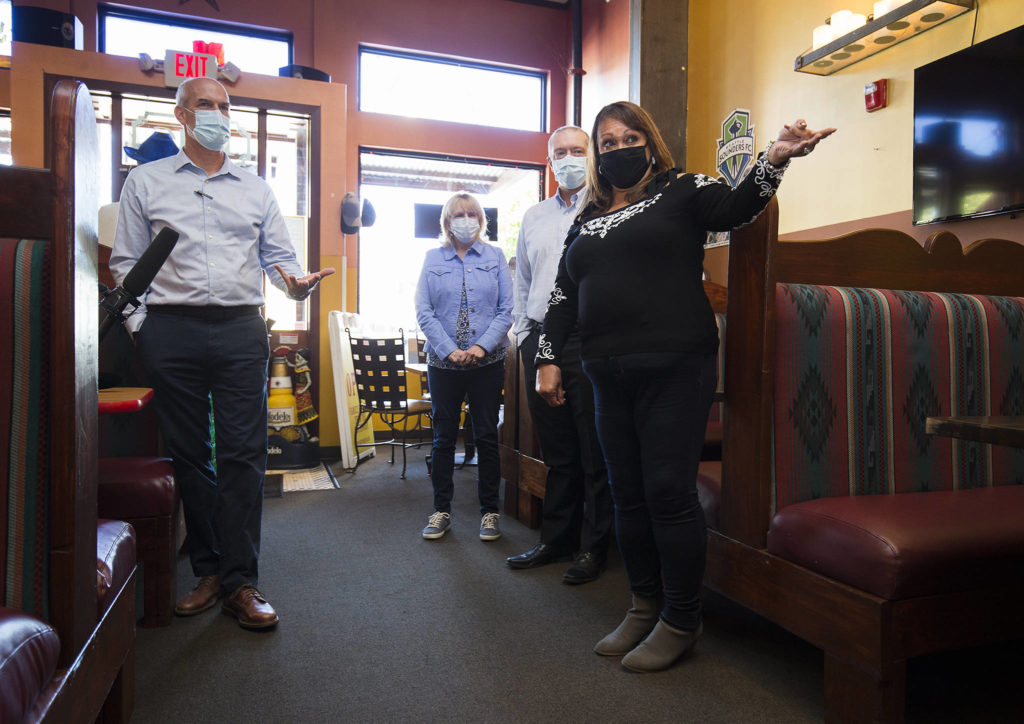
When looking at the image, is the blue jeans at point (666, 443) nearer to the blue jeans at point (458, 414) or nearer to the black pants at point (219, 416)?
the black pants at point (219, 416)

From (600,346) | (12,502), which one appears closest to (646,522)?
(600,346)

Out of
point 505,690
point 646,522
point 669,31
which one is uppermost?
point 669,31

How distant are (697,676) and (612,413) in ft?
2.23

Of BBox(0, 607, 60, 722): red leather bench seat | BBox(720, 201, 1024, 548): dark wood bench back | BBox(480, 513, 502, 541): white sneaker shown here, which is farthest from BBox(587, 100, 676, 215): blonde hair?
BBox(480, 513, 502, 541): white sneaker

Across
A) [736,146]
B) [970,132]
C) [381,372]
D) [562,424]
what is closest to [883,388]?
[562,424]

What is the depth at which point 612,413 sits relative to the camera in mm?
1779

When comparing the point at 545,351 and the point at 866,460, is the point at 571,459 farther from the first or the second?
the point at 866,460

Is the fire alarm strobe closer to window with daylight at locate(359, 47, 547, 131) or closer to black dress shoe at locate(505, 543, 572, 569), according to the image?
black dress shoe at locate(505, 543, 572, 569)

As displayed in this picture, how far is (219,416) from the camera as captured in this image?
2129 millimetres

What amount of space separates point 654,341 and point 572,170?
1.22 metres

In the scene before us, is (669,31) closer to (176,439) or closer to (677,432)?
(677,432)

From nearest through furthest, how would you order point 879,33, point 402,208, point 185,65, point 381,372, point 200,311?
point 200,311, point 879,33, point 381,372, point 185,65, point 402,208

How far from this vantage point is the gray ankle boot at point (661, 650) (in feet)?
5.76

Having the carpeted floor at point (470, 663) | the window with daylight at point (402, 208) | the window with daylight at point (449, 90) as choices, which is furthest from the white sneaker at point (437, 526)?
the window with daylight at point (449, 90)
